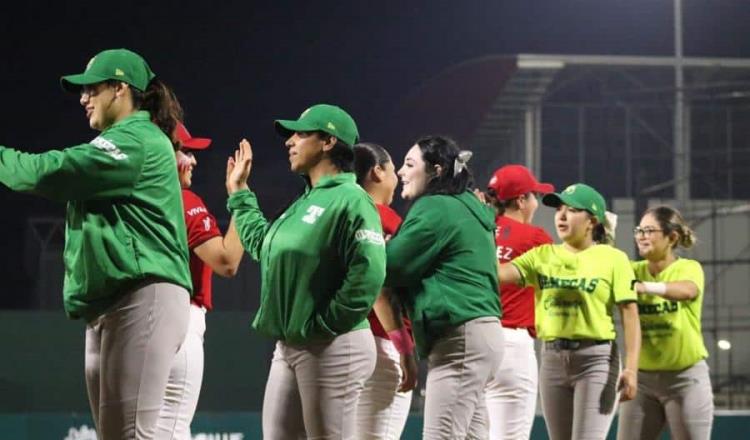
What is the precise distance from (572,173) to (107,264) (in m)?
10.0

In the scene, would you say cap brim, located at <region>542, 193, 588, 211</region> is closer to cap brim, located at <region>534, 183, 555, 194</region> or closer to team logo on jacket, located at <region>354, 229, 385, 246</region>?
cap brim, located at <region>534, 183, 555, 194</region>

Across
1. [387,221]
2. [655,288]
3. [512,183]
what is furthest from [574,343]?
[387,221]

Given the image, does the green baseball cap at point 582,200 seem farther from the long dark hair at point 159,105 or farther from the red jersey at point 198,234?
the long dark hair at point 159,105

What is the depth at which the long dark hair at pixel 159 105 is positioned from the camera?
13.7 feet

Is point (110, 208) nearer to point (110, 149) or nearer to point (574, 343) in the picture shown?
point (110, 149)

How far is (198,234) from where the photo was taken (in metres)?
5.04

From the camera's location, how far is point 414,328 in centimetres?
482

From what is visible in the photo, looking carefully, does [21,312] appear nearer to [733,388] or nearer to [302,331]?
[302,331]

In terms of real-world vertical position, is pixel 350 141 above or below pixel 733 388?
above

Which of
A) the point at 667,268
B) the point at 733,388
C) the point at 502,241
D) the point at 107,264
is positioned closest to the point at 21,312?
the point at 502,241

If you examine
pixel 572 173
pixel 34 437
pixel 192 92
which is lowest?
pixel 34 437

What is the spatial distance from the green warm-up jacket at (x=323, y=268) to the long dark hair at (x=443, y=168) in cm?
61

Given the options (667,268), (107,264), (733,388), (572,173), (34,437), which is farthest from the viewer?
(572,173)

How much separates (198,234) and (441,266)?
0.97 meters
